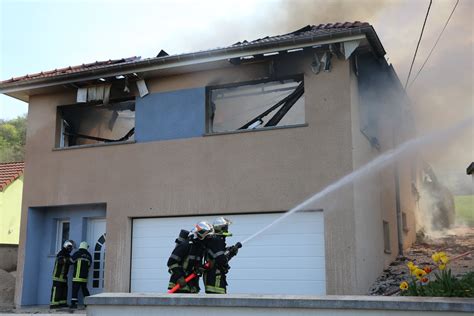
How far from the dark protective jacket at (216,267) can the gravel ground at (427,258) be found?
3.66m

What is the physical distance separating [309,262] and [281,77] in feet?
11.6

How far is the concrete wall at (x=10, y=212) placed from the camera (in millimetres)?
20906

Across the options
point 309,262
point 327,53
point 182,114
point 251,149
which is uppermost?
point 327,53

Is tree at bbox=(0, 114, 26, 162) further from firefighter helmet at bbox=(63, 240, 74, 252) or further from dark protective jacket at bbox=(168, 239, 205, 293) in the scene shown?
dark protective jacket at bbox=(168, 239, 205, 293)

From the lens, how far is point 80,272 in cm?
1180

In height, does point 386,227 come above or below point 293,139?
below

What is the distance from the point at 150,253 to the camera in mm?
11602

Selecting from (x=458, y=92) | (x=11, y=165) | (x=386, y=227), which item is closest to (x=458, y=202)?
(x=458, y=92)

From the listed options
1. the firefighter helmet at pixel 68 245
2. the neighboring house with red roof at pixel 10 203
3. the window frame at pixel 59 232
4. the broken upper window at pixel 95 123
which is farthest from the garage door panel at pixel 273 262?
the neighboring house with red roof at pixel 10 203

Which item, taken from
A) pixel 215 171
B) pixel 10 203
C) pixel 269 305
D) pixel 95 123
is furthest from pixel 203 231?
pixel 10 203

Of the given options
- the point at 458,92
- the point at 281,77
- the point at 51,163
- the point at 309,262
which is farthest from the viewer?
the point at 458,92

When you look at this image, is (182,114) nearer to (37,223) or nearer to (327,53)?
(327,53)

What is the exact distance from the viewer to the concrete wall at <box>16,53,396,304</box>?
1020 centimetres

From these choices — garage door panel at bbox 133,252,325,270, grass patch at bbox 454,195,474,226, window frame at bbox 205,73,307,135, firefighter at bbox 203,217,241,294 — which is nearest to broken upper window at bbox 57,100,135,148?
window frame at bbox 205,73,307,135
